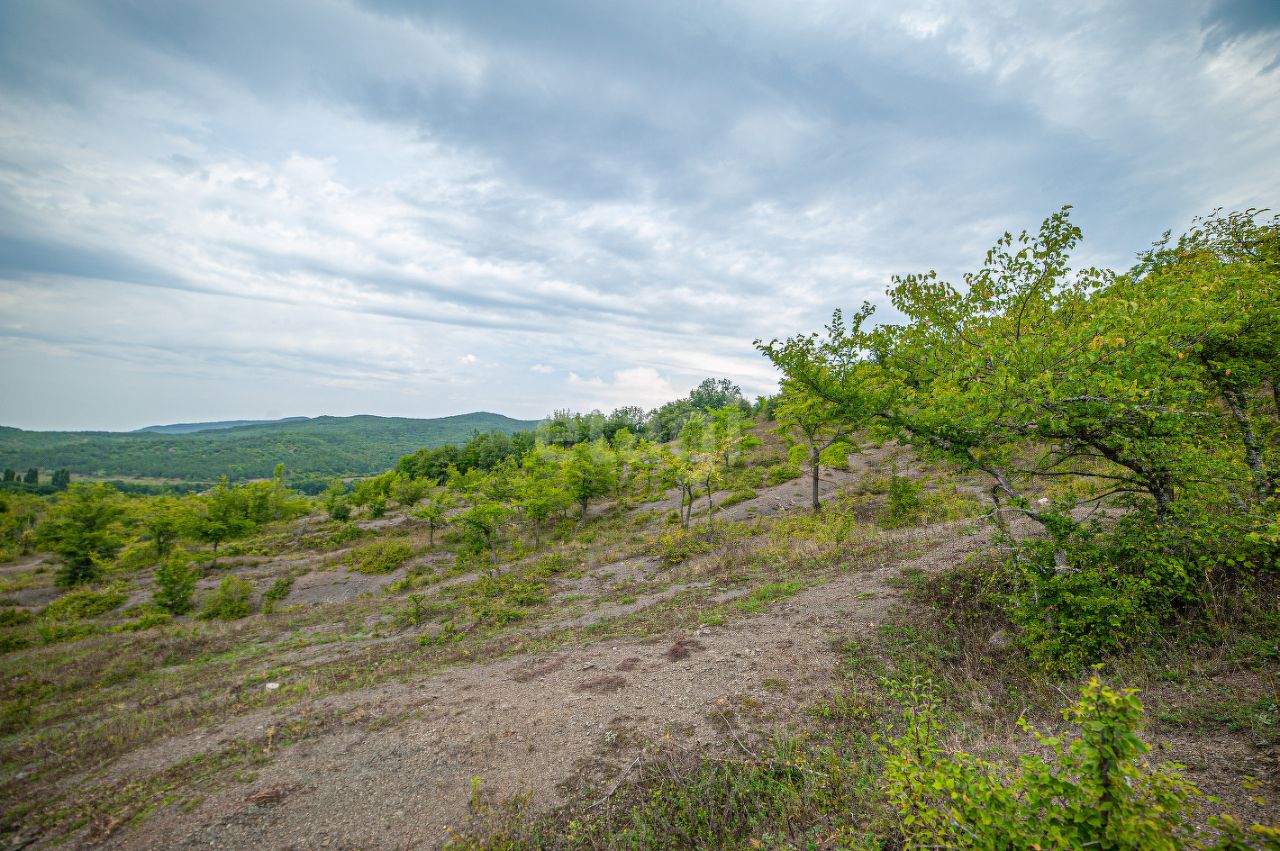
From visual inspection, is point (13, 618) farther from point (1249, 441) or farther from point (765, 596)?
point (1249, 441)

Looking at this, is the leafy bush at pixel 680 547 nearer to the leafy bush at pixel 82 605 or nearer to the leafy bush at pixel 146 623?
the leafy bush at pixel 146 623

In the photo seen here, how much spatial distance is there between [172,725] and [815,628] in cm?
1465

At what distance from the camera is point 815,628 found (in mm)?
9852

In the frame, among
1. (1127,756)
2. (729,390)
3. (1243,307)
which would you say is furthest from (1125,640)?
(729,390)

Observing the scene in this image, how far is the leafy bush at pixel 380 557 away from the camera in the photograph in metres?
28.3

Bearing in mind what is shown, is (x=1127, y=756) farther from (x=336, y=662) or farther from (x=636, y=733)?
(x=336, y=662)

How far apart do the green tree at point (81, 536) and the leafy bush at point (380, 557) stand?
1588cm

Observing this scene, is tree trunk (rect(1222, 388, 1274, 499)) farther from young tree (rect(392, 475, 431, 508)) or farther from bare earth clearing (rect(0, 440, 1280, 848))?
young tree (rect(392, 475, 431, 508))

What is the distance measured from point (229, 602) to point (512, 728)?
2462 centimetres

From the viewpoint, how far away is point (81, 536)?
30.3 m

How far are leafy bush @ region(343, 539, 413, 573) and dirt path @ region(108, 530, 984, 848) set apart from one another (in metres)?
20.7

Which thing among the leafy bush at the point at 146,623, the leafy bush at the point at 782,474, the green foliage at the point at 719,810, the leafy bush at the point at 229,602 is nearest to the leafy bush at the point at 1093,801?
the green foliage at the point at 719,810

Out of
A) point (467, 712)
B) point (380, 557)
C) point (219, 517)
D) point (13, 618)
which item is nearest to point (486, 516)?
point (380, 557)

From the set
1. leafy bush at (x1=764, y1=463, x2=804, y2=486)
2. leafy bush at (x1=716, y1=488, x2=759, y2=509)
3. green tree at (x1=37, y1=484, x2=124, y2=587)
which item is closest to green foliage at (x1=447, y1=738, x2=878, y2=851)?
leafy bush at (x1=716, y1=488, x2=759, y2=509)
